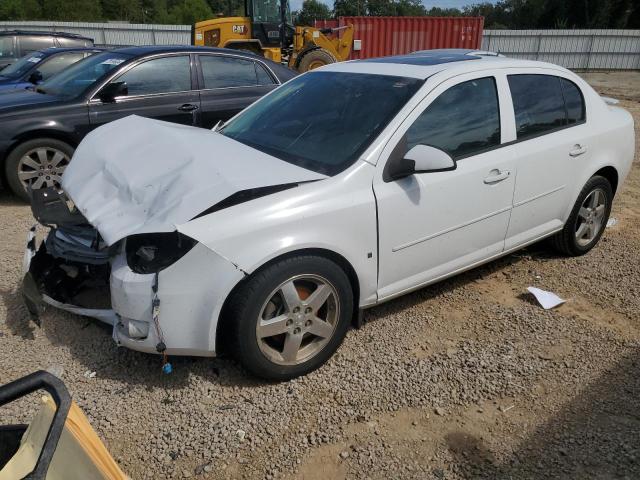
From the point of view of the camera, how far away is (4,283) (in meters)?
4.01

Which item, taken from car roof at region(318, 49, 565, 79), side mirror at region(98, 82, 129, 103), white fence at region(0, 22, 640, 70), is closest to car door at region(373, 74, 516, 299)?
car roof at region(318, 49, 565, 79)

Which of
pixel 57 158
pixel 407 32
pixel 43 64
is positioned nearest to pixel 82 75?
pixel 57 158

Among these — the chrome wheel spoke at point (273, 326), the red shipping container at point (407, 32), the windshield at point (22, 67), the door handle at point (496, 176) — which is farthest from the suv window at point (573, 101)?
the red shipping container at point (407, 32)

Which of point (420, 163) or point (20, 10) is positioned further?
point (20, 10)

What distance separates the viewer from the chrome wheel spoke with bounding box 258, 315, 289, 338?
2752 millimetres

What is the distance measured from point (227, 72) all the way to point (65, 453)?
588cm

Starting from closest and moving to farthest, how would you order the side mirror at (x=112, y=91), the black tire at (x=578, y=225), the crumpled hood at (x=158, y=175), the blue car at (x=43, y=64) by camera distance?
the crumpled hood at (x=158, y=175)
the black tire at (x=578, y=225)
the side mirror at (x=112, y=91)
the blue car at (x=43, y=64)

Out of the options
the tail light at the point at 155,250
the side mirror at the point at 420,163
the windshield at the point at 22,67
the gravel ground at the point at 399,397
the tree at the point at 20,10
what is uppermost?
the tree at the point at 20,10

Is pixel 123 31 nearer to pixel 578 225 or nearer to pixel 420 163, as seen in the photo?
pixel 578 225

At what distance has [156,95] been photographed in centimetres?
609

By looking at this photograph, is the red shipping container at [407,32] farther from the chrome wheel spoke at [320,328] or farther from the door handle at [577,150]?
the chrome wheel spoke at [320,328]

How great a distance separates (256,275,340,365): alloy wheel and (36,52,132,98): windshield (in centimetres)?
436

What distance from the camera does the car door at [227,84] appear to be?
637cm

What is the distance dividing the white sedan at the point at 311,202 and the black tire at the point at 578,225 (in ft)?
0.48
